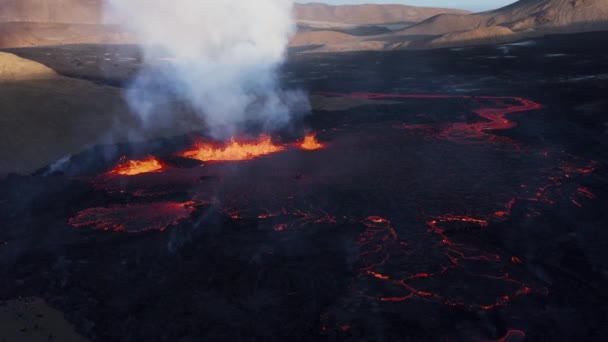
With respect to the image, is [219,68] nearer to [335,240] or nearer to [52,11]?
[335,240]

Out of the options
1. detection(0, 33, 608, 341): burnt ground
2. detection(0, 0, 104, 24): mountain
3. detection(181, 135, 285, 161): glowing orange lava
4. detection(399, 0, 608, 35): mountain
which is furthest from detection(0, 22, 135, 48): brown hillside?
detection(0, 33, 608, 341): burnt ground

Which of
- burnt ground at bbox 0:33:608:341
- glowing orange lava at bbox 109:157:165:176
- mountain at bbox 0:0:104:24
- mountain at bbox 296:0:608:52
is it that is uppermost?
mountain at bbox 0:0:104:24

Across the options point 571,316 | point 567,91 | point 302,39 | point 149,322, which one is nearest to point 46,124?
point 149,322

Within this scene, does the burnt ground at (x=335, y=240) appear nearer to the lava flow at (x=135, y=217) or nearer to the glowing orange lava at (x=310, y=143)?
the lava flow at (x=135, y=217)

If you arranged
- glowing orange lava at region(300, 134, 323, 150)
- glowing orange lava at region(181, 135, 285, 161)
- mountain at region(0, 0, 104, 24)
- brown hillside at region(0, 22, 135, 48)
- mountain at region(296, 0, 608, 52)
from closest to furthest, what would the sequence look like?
glowing orange lava at region(181, 135, 285, 161), glowing orange lava at region(300, 134, 323, 150), mountain at region(296, 0, 608, 52), brown hillside at region(0, 22, 135, 48), mountain at region(0, 0, 104, 24)

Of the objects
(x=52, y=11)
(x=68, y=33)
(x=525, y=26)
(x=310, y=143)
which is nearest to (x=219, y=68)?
(x=310, y=143)

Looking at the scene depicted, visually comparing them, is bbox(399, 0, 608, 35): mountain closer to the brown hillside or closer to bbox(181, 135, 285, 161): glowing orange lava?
the brown hillside

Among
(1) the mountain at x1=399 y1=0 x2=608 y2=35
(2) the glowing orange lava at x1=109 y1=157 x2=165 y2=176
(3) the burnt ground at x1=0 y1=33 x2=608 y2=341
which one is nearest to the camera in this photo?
(3) the burnt ground at x1=0 y1=33 x2=608 y2=341
